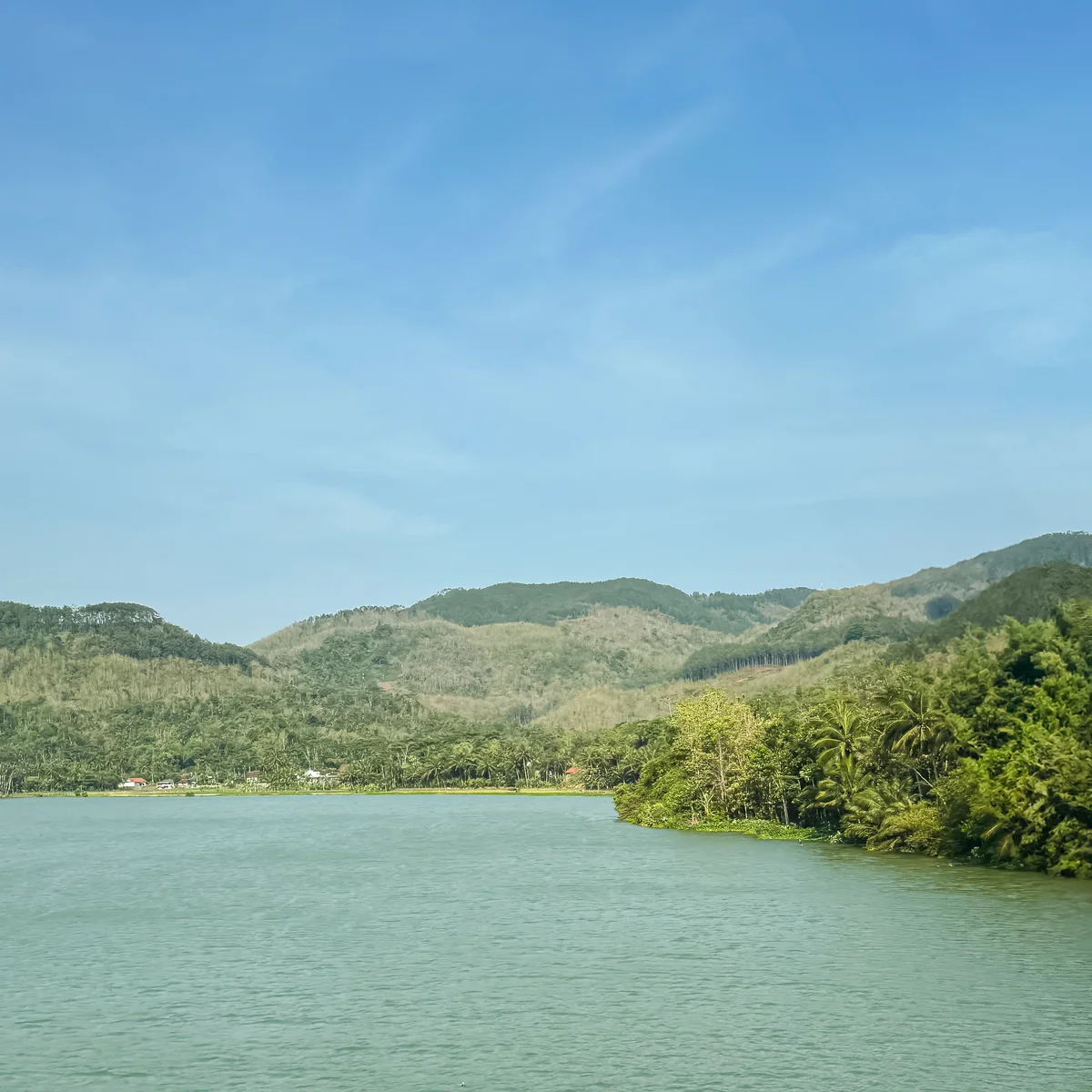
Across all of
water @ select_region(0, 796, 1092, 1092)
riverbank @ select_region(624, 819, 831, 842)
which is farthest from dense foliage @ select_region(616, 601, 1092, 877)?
water @ select_region(0, 796, 1092, 1092)

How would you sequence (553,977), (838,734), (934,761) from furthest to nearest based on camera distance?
(838,734), (934,761), (553,977)

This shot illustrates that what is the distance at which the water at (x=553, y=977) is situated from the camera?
3406 cm

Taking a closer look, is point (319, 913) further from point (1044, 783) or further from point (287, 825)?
point (287, 825)

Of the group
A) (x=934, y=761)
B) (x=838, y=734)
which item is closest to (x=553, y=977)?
(x=934, y=761)

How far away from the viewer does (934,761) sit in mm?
97812

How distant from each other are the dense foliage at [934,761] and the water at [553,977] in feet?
15.6

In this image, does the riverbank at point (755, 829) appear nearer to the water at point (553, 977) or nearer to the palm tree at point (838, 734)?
the palm tree at point (838, 734)

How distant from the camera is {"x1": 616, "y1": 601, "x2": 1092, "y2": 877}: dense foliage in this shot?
73.9 meters

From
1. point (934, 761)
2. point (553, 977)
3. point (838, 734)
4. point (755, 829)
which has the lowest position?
point (755, 829)

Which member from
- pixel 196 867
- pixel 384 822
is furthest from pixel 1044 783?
pixel 384 822

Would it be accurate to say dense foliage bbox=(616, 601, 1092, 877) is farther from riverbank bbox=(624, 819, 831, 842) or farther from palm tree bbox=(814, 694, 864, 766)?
riverbank bbox=(624, 819, 831, 842)

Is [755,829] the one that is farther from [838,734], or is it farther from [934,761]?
[934,761]

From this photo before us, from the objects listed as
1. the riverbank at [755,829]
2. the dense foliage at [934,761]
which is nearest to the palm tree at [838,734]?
the dense foliage at [934,761]

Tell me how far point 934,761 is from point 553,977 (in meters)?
60.7
